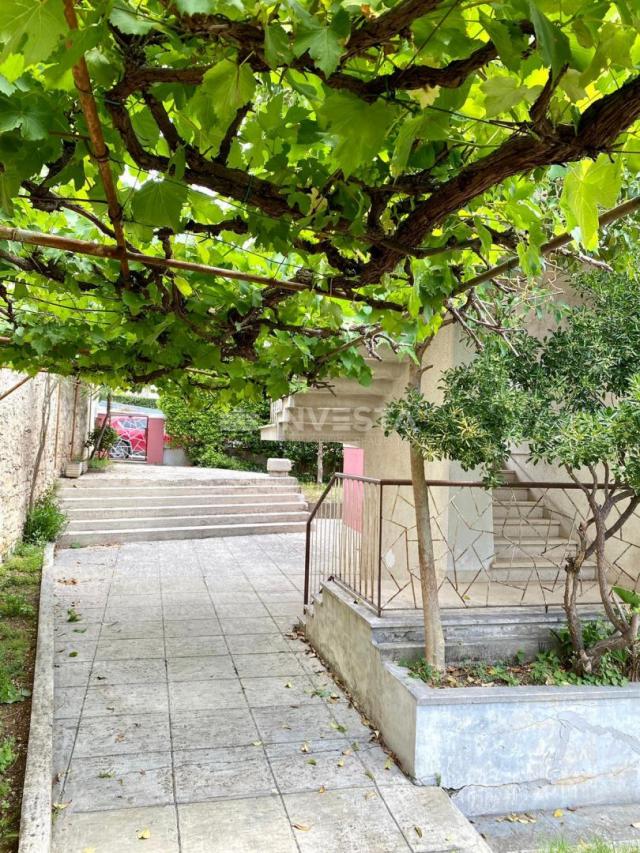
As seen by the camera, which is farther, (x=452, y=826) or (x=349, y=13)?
(x=452, y=826)

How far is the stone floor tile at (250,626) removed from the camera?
230 inches

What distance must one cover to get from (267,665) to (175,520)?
6.33 meters

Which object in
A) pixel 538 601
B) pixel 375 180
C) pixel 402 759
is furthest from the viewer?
pixel 538 601

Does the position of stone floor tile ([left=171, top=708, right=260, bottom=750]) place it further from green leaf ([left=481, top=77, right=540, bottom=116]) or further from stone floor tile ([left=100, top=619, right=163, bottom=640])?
green leaf ([left=481, top=77, right=540, bottom=116])

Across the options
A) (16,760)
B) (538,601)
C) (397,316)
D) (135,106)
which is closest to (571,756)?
(538,601)

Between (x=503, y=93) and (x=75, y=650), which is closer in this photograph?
(x=503, y=93)

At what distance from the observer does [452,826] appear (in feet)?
9.52

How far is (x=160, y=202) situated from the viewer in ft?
5.94

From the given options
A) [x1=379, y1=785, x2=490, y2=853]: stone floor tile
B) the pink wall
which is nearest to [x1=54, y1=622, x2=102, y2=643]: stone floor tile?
[x1=379, y1=785, x2=490, y2=853]: stone floor tile

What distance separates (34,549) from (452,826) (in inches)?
269

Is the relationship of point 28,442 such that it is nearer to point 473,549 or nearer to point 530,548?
point 473,549

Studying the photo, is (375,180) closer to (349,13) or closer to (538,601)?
(349,13)

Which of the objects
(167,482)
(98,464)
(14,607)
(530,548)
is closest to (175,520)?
(167,482)

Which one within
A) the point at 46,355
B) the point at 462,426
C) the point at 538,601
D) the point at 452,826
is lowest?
the point at 452,826
